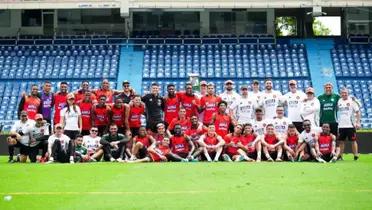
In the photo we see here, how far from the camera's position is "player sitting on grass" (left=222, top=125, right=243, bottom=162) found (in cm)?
2247

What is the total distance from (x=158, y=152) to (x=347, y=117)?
5.50m

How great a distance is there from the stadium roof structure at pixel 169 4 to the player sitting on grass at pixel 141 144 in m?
21.2

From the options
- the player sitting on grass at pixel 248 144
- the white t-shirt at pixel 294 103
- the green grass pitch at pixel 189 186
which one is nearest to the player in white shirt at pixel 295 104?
the white t-shirt at pixel 294 103

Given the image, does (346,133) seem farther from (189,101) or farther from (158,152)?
(158,152)

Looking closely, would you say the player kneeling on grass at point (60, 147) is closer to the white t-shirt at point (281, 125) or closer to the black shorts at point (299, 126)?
the white t-shirt at point (281, 125)

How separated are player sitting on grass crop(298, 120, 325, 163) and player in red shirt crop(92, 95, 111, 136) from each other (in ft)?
17.2

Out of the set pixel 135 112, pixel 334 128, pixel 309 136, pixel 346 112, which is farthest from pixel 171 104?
pixel 346 112

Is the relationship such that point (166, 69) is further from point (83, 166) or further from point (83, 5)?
point (83, 166)

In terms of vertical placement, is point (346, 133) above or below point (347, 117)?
below

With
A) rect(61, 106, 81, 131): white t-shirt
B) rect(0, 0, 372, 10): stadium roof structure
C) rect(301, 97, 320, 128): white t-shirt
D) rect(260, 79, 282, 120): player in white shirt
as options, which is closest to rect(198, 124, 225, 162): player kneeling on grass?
rect(260, 79, 282, 120): player in white shirt

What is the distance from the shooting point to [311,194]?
42.1 feet

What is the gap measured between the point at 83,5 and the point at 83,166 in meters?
24.3

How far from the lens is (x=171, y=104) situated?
23375 millimetres

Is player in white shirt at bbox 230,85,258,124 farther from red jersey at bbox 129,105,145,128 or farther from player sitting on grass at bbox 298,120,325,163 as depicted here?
red jersey at bbox 129,105,145,128
